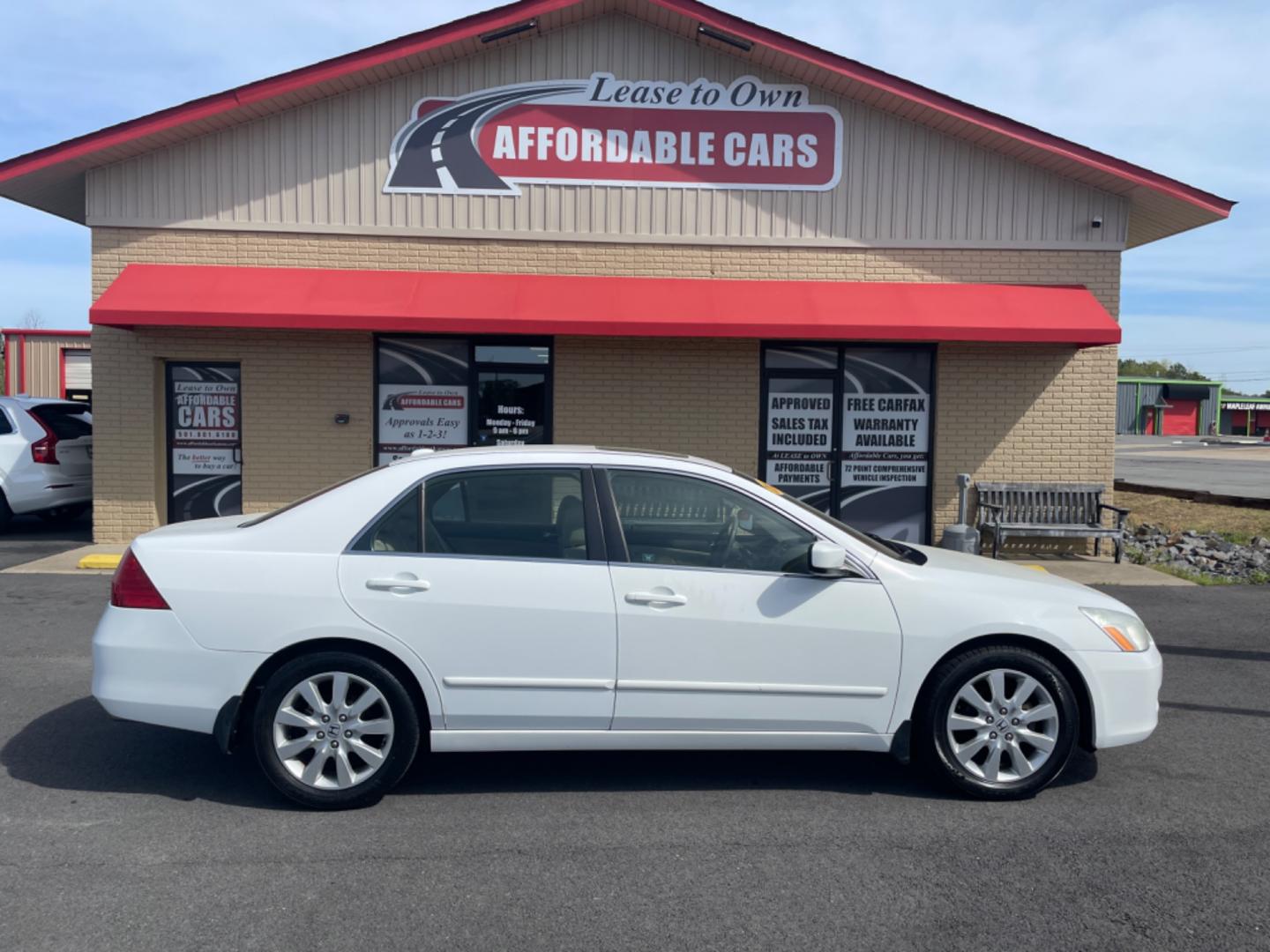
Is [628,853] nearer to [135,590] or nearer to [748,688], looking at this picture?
[748,688]

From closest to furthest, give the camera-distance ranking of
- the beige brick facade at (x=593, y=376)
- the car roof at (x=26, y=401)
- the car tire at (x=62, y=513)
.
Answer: the beige brick facade at (x=593, y=376) < the car roof at (x=26, y=401) < the car tire at (x=62, y=513)

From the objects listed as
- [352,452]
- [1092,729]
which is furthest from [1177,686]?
[352,452]

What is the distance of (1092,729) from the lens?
486cm

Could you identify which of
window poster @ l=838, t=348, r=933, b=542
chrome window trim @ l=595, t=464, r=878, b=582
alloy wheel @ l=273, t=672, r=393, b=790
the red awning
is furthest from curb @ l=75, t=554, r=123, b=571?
chrome window trim @ l=595, t=464, r=878, b=582

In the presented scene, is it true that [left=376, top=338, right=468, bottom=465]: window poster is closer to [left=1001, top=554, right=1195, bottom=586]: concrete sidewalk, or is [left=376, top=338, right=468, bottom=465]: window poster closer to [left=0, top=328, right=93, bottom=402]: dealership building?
[left=1001, top=554, right=1195, bottom=586]: concrete sidewalk

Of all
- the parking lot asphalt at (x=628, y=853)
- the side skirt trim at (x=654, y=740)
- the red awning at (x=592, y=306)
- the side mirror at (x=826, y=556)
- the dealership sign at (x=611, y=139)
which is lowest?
the parking lot asphalt at (x=628, y=853)

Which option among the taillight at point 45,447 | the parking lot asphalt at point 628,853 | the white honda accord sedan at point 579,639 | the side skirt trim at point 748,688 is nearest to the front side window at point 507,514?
the white honda accord sedan at point 579,639

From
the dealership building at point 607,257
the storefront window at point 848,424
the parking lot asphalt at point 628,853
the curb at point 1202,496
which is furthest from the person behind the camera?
the curb at point 1202,496

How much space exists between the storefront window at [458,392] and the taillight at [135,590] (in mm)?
7692

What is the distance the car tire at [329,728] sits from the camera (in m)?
4.61

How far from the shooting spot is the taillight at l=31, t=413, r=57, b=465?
43.3 feet

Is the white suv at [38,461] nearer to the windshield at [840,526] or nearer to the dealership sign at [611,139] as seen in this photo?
the dealership sign at [611,139]

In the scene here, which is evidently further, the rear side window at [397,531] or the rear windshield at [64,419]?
the rear windshield at [64,419]

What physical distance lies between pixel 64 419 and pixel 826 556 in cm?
1238
